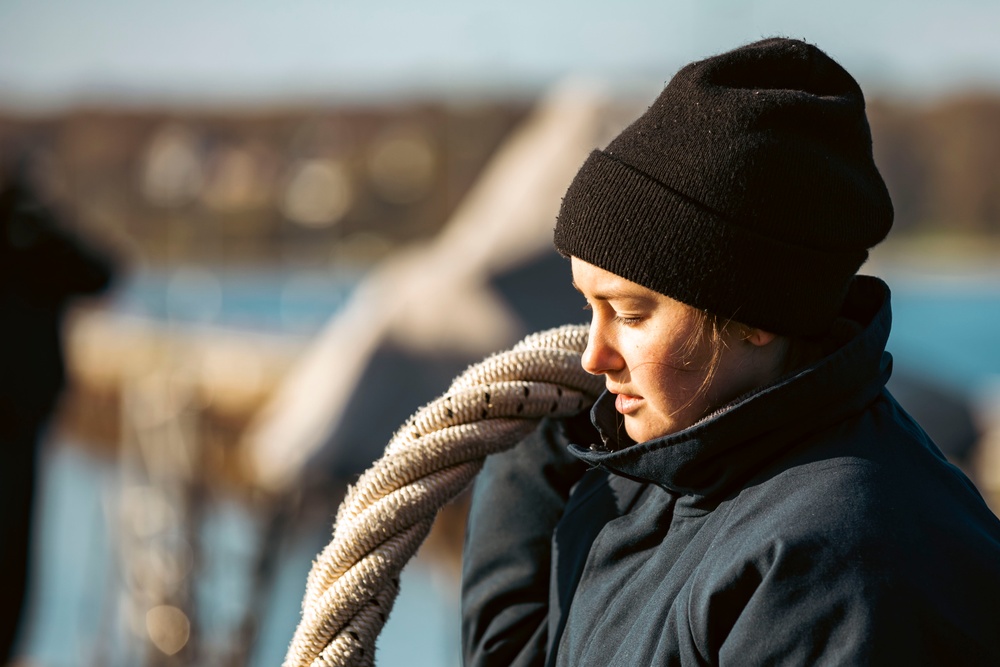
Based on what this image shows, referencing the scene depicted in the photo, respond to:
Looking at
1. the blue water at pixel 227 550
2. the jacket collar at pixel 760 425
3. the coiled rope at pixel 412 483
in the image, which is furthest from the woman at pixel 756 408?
the blue water at pixel 227 550

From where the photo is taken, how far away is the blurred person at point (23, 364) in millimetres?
3527

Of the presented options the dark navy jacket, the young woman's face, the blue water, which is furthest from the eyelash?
the blue water

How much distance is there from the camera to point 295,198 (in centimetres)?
3794

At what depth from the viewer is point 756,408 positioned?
2.86 feet

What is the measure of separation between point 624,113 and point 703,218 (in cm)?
315

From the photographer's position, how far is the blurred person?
11.6ft

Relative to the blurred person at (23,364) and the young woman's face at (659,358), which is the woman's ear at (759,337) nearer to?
the young woman's face at (659,358)

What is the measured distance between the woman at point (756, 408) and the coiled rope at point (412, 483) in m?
0.12

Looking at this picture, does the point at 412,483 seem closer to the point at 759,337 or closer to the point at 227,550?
the point at 759,337

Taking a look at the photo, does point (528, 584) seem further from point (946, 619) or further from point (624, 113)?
point (624, 113)

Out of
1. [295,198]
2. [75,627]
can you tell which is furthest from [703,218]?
[295,198]

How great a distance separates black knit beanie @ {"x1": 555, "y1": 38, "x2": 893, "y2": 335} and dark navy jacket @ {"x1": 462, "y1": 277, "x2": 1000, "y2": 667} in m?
0.07

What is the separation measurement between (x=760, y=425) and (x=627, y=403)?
0.13 meters

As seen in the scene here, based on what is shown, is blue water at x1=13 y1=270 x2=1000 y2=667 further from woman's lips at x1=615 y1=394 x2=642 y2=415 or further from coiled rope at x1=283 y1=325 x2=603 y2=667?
woman's lips at x1=615 y1=394 x2=642 y2=415
